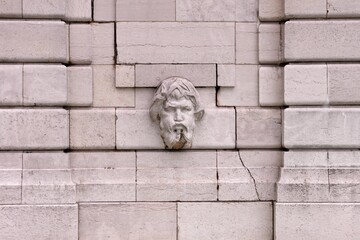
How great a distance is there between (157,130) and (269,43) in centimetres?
174

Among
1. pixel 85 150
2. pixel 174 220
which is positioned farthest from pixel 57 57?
pixel 174 220

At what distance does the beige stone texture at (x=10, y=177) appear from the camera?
9.58 meters

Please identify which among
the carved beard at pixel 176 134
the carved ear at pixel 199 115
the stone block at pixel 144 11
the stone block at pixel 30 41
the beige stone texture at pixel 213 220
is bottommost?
the beige stone texture at pixel 213 220

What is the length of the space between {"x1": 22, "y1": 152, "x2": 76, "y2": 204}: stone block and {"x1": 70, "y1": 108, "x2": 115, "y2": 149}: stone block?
286mm

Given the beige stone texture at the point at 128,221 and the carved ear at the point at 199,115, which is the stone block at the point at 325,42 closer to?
the carved ear at the point at 199,115

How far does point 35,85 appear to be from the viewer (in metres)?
9.69

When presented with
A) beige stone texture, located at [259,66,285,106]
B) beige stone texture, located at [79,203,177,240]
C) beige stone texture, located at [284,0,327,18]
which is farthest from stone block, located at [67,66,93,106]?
beige stone texture, located at [284,0,327,18]

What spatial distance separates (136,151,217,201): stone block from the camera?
9.88 metres

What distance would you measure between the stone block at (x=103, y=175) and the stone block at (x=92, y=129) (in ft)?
0.38

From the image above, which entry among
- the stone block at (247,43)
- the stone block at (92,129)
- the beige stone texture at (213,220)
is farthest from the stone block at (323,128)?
the stone block at (92,129)

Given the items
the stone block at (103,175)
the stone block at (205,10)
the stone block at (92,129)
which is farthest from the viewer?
the stone block at (205,10)

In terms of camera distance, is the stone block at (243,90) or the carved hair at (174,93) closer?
the carved hair at (174,93)

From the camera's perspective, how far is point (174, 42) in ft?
32.8

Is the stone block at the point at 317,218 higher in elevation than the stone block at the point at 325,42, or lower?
lower
